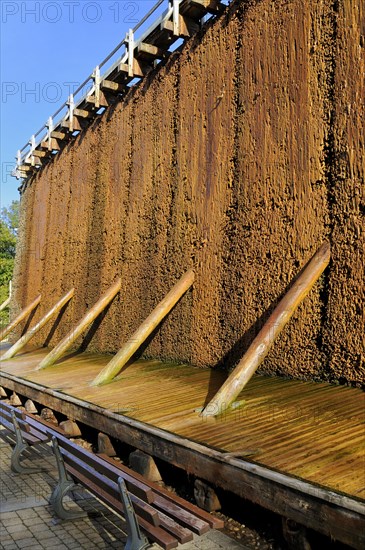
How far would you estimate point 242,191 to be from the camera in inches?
279

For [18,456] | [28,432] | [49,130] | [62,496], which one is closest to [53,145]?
[49,130]

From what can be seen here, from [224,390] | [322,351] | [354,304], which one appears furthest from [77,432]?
[354,304]

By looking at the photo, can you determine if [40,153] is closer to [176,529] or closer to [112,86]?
[112,86]

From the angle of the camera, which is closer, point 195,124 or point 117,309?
point 195,124

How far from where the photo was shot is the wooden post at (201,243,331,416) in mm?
5156

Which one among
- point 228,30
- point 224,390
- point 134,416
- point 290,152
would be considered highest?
point 228,30

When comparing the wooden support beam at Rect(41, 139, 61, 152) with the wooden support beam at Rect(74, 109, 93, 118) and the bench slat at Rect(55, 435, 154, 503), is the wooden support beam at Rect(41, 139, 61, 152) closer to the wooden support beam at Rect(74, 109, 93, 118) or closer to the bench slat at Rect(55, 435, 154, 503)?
the wooden support beam at Rect(74, 109, 93, 118)

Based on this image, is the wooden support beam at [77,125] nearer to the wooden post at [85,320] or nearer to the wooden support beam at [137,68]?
the wooden support beam at [137,68]

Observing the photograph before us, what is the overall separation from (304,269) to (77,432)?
3.84 m

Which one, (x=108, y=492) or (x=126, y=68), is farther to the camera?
(x=126, y=68)

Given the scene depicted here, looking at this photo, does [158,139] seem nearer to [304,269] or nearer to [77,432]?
[304,269]

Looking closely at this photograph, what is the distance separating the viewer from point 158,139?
9.40 meters

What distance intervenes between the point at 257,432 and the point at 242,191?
364 centimetres

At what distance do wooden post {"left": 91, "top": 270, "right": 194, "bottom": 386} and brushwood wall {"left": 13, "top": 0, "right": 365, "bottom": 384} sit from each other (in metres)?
0.29
